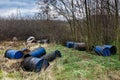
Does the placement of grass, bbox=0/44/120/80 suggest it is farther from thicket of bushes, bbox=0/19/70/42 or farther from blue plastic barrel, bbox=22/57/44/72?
thicket of bushes, bbox=0/19/70/42

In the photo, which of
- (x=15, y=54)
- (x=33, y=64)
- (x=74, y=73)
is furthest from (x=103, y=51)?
(x=74, y=73)

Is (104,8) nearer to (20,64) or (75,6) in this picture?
(75,6)

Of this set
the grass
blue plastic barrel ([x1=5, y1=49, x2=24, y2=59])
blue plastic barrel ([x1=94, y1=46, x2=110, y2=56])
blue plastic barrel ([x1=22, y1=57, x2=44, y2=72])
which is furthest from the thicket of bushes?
the grass

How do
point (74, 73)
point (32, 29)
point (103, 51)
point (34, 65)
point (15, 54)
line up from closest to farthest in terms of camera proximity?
point (74, 73) < point (34, 65) < point (15, 54) < point (103, 51) < point (32, 29)

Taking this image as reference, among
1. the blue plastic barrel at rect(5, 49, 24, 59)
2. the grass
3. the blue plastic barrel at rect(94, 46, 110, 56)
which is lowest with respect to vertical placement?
the blue plastic barrel at rect(94, 46, 110, 56)

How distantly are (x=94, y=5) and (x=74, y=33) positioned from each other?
2.29m

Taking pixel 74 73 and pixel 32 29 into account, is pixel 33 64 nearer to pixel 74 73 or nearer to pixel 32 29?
pixel 74 73

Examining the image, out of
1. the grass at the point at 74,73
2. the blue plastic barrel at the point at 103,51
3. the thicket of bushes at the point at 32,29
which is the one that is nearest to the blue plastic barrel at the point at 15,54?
the grass at the point at 74,73

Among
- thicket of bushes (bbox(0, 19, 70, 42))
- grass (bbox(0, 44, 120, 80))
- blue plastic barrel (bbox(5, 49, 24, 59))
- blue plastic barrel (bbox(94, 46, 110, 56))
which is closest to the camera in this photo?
grass (bbox(0, 44, 120, 80))

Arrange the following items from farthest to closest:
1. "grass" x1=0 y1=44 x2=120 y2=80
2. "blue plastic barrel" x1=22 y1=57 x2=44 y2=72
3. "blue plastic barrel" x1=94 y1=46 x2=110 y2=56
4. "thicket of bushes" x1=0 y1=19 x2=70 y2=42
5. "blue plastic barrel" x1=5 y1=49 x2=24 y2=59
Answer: "thicket of bushes" x1=0 y1=19 x2=70 y2=42 → "blue plastic barrel" x1=94 y1=46 x2=110 y2=56 → "blue plastic barrel" x1=5 y1=49 x2=24 y2=59 → "blue plastic barrel" x1=22 y1=57 x2=44 y2=72 → "grass" x1=0 y1=44 x2=120 y2=80

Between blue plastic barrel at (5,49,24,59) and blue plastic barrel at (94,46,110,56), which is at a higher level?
blue plastic barrel at (5,49,24,59)

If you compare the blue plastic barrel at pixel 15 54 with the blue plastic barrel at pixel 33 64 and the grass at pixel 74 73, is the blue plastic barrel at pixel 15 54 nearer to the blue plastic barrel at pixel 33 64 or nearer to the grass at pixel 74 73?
the blue plastic barrel at pixel 33 64

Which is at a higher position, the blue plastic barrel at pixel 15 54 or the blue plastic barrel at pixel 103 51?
the blue plastic barrel at pixel 15 54

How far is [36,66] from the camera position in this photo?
758 cm
